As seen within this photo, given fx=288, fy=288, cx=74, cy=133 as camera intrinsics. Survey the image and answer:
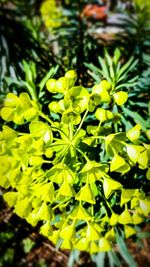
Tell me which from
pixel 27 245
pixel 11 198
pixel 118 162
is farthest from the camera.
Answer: pixel 27 245

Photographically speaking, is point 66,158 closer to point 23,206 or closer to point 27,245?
point 23,206

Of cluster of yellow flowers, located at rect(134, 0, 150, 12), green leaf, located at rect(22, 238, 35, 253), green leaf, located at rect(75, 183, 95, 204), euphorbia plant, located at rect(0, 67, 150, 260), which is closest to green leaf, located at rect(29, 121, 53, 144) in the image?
euphorbia plant, located at rect(0, 67, 150, 260)

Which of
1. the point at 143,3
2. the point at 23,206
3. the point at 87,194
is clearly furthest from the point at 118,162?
the point at 143,3

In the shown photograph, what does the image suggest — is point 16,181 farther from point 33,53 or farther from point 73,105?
point 33,53

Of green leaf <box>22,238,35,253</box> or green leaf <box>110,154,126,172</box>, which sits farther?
green leaf <box>22,238,35,253</box>

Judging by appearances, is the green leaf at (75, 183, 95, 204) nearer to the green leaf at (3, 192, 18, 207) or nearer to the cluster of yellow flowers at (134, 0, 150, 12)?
the green leaf at (3, 192, 18, 207)

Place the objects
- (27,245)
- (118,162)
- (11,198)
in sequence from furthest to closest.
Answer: (27,245) < (11,198) < (118,162)

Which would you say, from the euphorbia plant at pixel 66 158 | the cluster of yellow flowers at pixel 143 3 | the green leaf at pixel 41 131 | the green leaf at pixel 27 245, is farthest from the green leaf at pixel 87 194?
the cluster of yellow flowers at pixel 143 3

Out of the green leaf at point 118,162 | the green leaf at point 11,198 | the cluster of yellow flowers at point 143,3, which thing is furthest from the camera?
the cluster of yellow flowers at point 143,3

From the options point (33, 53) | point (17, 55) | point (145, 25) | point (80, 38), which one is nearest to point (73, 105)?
point (33, 53)

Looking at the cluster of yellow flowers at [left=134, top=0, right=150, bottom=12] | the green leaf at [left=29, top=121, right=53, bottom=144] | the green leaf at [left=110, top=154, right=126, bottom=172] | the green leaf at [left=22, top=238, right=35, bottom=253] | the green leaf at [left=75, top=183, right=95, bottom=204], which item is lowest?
the green leaf at [left=22, top=238, right=35, bottom=253]

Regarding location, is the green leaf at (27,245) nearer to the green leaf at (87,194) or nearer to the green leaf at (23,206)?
the green leaf at (23,206)
